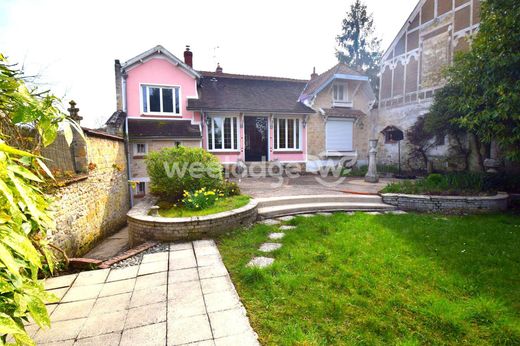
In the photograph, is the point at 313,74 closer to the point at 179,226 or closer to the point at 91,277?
the point at 179,226

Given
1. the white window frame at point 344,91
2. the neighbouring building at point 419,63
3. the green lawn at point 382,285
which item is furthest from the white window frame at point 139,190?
the neighbouring building at point 419,63

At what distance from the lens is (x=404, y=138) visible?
1451 centimetres

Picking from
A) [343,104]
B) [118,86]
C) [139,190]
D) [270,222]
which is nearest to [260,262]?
[270,222]

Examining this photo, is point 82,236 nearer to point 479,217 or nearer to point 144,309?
point 144,309

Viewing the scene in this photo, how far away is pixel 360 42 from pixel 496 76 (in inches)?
940

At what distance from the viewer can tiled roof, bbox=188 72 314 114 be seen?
44.3ft

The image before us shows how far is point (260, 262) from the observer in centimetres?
387

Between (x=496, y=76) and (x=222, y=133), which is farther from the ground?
(x=496, y=76)

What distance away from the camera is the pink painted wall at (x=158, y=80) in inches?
497

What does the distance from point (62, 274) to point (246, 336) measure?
11.0 feet

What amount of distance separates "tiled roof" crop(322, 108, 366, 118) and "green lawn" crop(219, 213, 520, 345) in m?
10.7

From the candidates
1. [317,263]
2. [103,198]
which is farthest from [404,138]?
[103,198]

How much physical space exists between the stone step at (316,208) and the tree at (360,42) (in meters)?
24.1

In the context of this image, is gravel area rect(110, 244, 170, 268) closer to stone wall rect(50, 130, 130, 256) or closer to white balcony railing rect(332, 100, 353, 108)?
stone wall rect(50, 130, 130, 256)
